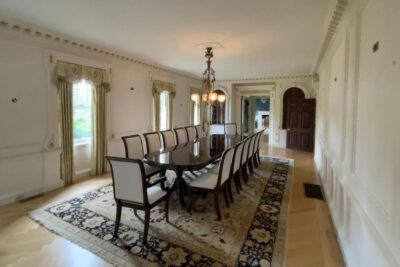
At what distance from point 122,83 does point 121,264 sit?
4131mm

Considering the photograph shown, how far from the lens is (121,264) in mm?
2094

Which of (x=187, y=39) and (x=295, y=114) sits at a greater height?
(x=187, y=39)

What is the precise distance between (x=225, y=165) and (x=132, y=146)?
1626mm

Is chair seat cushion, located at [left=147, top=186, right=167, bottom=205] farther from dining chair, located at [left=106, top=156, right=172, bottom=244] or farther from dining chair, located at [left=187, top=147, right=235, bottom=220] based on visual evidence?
dining chair, located at [left=187, top=147, right=235, bottom=220]

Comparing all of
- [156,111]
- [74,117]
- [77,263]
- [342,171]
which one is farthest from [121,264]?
[156,111]

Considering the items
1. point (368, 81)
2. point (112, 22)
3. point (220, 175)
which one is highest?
point (112, 22)

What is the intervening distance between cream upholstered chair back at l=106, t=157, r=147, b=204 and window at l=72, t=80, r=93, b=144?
2521mm

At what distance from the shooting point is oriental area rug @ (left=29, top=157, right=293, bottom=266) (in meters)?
2.19

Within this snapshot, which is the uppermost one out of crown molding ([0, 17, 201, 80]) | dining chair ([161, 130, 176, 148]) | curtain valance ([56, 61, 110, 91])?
crown molding ([0, 17, 201, 80])

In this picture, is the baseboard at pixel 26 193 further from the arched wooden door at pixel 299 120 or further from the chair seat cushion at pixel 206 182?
the arched wooden door at pixel 299 120

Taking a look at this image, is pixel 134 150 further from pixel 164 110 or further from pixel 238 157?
pixel 164 110

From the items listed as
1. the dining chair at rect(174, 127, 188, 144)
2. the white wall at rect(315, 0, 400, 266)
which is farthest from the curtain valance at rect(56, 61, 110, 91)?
the white wall at rect(315, 0, 400, 266)

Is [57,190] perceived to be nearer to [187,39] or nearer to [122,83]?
[122,83]

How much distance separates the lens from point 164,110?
697cm
